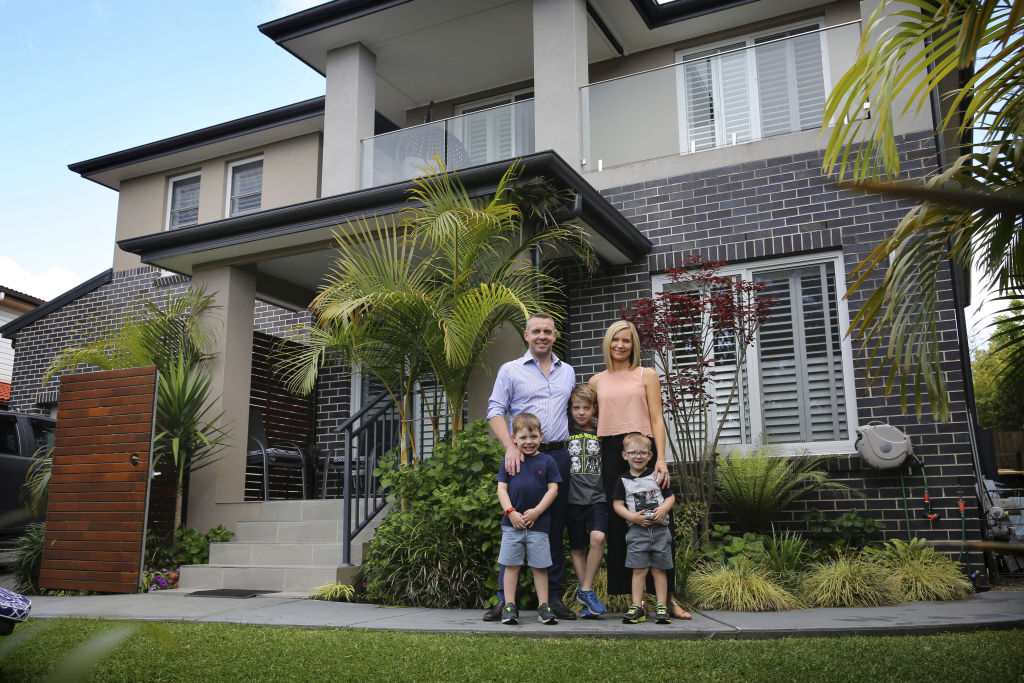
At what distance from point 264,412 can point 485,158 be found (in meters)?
3.91

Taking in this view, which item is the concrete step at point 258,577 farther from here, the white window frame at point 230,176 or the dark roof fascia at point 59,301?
the dark roof fascia at point 59,301

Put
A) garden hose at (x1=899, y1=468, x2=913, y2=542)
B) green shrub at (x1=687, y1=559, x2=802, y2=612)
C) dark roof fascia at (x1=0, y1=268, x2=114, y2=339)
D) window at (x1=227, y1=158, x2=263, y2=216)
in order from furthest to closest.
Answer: dark roof fascia at (x1=0, y1=268, x2=114, y2=339), window at (x1=227, y1=158, x2=263, y2=216), garden hose at (x1=899, y1=468, x2=913, y2=542), green shrub at (x1=687, y1=559, x2=802, y2=612)

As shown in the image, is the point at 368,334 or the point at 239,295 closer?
the point at 368,334

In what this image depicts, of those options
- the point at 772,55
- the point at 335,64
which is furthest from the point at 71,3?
the point at 335,64

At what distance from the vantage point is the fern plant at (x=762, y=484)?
20.7 ft

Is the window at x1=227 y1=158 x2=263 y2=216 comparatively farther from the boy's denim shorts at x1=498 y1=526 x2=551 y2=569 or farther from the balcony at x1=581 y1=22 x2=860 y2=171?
the boy's denim shorts at x1=498 y1=526 x2=551 y2=569

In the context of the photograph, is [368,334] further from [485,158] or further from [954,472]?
[954,472]

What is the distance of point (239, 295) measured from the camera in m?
8.05

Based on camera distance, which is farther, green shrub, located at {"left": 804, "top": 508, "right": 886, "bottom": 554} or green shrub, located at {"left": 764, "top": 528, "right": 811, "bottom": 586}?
green shrub, located at {"left": 804, "top": 508, "right": 886, "bottom": 554}

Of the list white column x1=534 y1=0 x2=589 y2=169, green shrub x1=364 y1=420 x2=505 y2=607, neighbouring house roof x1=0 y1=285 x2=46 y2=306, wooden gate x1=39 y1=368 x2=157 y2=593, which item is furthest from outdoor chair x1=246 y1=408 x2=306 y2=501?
neighbouring house roof x1=0 y1=285 x2=46 y2=306

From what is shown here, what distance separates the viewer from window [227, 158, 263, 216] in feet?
41.8

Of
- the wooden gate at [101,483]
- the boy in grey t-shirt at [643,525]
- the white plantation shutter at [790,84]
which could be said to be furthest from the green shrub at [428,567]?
the white plantation shutter at [790,84]

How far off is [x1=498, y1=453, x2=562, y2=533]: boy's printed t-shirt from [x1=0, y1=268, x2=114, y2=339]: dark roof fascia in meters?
10.8

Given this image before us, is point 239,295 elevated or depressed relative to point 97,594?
elevated
